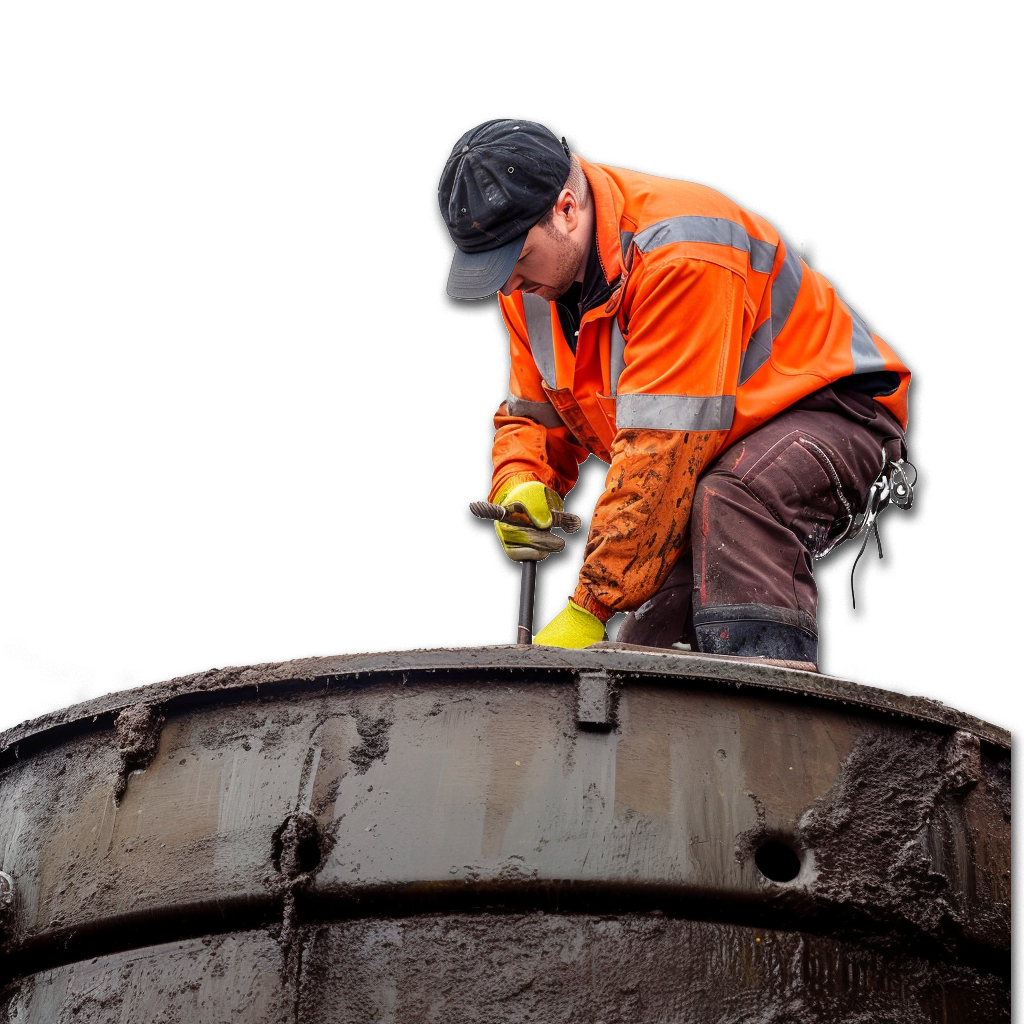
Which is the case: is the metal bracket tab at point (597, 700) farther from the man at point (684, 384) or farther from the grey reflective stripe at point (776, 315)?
the grey reflective stripe at point (776, 315)

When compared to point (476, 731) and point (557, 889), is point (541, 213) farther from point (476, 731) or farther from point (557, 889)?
point (557, 889)

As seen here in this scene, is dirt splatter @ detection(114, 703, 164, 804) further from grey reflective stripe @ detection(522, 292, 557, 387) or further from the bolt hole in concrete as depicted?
grey reflective stripe @ detection(522, 292, 557, 387)

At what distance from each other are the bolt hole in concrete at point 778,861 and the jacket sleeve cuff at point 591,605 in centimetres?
145

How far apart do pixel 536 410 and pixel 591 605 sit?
1.04 meters

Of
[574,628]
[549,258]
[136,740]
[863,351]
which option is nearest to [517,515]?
[574,628]

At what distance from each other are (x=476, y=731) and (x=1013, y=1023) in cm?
113

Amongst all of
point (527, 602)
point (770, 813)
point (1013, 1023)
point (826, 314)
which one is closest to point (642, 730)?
point (770, 813)

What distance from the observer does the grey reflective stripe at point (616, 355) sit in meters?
4.10

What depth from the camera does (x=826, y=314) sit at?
165 inches

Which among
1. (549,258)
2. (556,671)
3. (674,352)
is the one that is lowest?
(556,671)

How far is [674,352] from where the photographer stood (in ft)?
12.6

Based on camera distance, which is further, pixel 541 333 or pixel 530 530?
pixel 541 333

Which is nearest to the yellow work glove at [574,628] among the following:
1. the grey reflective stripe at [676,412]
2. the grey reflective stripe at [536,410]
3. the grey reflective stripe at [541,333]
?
the grey reflective stripe at [676,412]

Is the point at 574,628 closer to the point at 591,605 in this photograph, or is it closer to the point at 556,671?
the point at 591,605
